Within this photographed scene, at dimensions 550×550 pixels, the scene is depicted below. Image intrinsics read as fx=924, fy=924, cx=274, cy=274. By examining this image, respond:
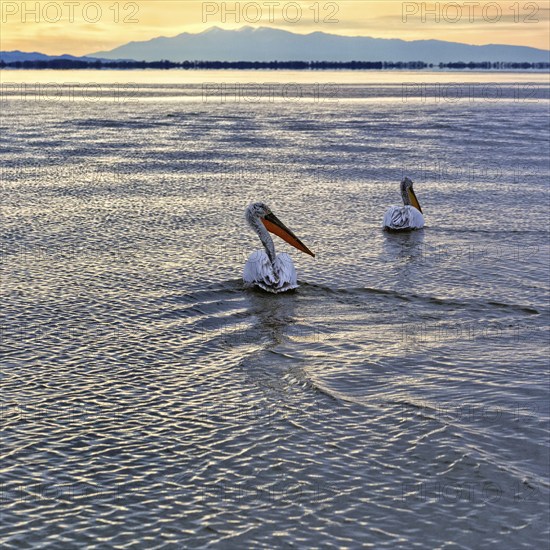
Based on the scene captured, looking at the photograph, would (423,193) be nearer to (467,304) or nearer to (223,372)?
A: (467,304)

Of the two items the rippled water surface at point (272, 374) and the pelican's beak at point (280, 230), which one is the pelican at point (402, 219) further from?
the pelican's beak at point (280, 230)

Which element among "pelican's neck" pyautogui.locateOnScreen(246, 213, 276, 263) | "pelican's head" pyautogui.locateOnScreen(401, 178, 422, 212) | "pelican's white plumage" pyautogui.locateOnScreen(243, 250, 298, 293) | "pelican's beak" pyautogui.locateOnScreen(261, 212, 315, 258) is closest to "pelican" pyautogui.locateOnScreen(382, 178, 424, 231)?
"pelican's head" pyautogui.locateOnScreen(401, 178, 422, 212)

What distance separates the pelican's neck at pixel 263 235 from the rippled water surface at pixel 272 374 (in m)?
0.66

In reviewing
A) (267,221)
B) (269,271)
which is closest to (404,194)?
(267,221)

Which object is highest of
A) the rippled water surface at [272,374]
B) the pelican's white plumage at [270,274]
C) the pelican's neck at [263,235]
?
the pelican's neck at [263,235]

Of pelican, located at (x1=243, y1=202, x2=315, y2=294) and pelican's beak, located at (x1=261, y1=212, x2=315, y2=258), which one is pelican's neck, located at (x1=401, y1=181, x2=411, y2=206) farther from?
pelican, located at (x1=243, y1=202, x2=315, y2=294)

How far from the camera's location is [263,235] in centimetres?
1305

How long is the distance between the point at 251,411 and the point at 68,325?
3.23 metres

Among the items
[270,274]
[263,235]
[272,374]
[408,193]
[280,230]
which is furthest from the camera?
[408,193]

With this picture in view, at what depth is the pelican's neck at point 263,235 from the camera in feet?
41.7

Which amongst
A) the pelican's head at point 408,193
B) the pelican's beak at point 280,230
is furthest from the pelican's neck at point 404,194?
the pelican's beak at point 280,230

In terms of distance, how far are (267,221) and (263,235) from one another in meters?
0.60

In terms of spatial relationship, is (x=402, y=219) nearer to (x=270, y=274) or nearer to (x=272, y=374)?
(x=270, y=274)

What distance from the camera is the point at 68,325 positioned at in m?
10.7
